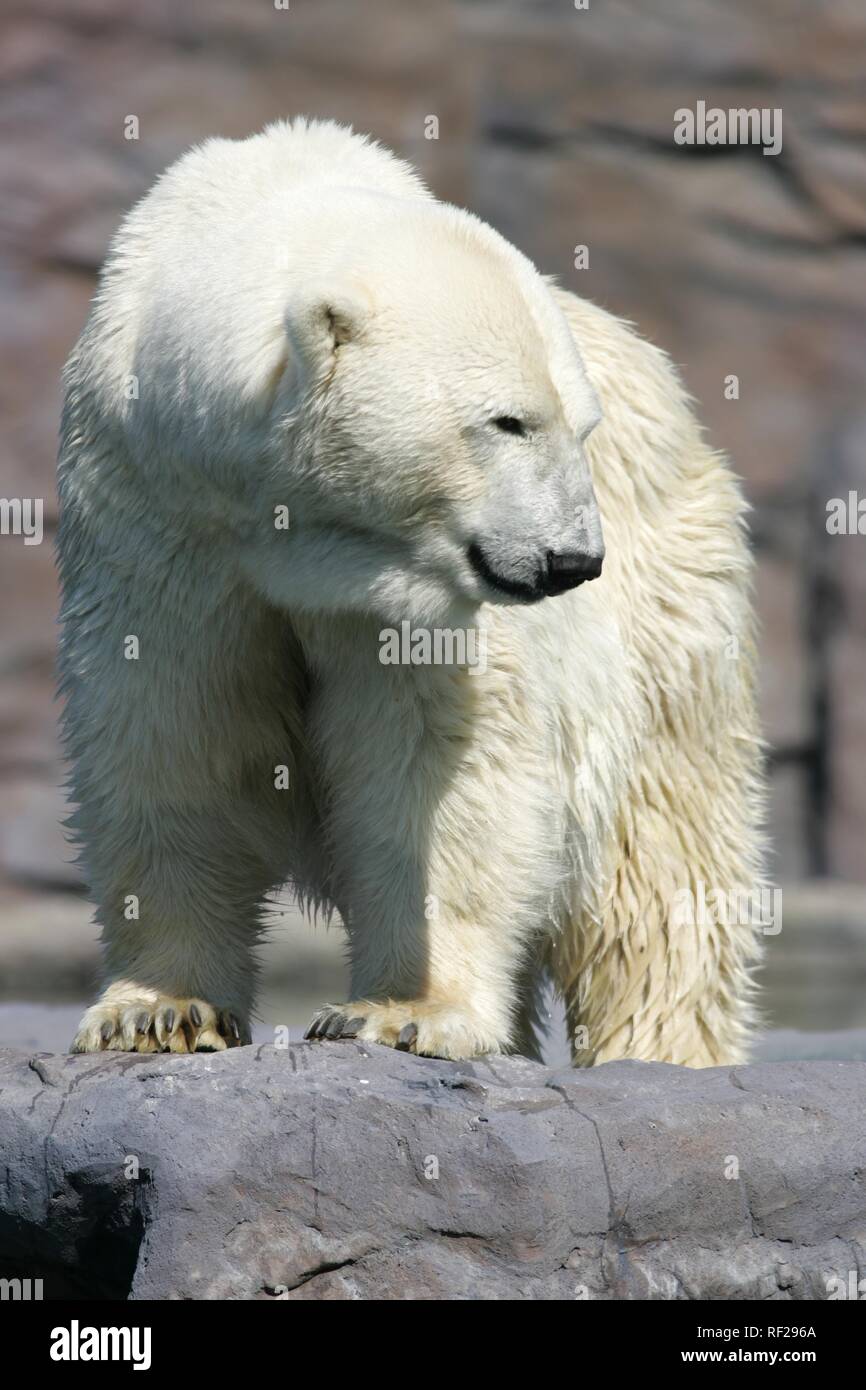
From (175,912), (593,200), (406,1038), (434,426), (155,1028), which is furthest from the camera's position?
(593,200)

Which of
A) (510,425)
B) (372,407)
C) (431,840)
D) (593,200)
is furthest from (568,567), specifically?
(593,200)

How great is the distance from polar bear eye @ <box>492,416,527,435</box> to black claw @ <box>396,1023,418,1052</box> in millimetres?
1102

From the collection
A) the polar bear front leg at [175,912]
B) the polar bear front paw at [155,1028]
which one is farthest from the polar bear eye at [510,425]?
the polar bear front paw at [155,1028]

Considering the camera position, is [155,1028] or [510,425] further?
[155,1028]

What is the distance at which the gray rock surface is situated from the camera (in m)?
3.19

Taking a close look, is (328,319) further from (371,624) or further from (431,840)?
(431,840)

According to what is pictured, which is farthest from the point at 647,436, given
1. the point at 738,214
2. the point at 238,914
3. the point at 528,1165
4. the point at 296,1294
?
the point at 738,214

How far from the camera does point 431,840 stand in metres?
3.77

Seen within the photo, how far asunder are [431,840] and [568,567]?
76 cm

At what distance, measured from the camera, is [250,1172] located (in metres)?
3.23

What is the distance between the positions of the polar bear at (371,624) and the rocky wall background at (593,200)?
4449 millimetres

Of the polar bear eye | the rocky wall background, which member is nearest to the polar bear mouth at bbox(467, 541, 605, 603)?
the polar bear eye

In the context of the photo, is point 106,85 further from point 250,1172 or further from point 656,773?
point 250,1172

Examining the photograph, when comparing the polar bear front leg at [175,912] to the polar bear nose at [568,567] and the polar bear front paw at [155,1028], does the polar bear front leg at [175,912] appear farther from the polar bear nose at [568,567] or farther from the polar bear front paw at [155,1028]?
the polar bear nose at [568,567]
